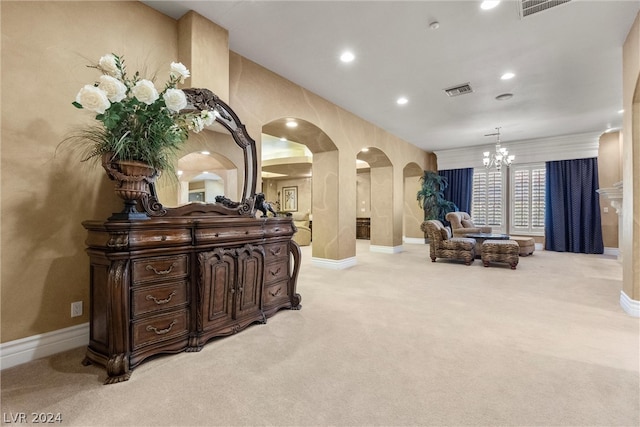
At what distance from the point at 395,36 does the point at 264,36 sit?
4.87 feet

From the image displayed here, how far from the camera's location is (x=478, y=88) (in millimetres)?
4699

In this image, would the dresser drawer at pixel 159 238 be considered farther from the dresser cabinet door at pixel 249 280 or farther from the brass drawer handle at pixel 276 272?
the brass drawer handle at pixel 276 272

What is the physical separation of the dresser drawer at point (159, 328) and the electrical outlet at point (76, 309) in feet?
2.66

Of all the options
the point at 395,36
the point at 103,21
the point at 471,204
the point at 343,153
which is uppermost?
the point at 395,36

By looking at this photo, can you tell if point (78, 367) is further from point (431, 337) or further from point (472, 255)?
point (472, 255)

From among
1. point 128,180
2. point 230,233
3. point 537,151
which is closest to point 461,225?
point 537,151

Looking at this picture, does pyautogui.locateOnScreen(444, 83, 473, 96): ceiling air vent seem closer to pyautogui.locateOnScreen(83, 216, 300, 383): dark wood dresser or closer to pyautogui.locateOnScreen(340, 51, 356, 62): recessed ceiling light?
pyautogui.locateOnScreen(340, 51, 356, 62): recessed ceiling light

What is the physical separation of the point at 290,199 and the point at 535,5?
33.9 feet

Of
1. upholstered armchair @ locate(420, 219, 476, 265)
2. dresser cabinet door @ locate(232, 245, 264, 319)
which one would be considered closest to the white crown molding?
upholstered armchair @ locate(420, 219, 476, 265)

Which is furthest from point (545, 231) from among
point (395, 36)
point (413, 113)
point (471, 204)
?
point (395, 36)

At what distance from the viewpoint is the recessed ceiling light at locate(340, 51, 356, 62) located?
3672 mm

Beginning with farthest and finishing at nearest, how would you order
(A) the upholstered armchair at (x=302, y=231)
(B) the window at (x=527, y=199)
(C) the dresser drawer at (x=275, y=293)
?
(A) the upholstered armchair at (x=302, y=231) → (B) the window at (x=527, y=199) → (C) the dresser drawer at (x=275, y=293)

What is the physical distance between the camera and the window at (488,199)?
354 inches

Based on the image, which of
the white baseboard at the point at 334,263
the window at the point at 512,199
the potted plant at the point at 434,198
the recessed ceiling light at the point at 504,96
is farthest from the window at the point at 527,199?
the white baseboard at the point at 334,263
